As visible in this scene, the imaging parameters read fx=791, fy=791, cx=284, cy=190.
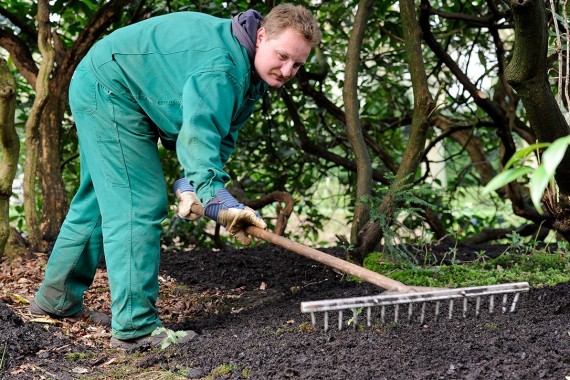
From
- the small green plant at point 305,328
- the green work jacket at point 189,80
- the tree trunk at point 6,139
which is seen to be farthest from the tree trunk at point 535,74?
the tree trunk at point 6,139

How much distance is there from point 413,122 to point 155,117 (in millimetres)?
1579

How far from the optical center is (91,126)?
11.9 ft

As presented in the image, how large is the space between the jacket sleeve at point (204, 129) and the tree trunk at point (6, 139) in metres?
1.26

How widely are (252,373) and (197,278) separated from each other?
6.48ft

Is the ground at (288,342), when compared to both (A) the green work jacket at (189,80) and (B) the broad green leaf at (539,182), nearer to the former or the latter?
(A) the green work jacket at (189,80)

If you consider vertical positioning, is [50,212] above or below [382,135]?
below

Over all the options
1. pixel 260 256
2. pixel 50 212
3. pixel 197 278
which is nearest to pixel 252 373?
pixel 197 278

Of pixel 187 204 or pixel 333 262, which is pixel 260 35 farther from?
pixel 333 262

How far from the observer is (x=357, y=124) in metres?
4.64

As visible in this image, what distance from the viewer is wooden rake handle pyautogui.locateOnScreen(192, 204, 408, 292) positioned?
292cm

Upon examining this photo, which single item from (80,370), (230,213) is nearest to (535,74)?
(230,213)

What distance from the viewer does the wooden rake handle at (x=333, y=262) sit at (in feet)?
9.58

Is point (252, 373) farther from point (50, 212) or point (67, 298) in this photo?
point (50, 212)

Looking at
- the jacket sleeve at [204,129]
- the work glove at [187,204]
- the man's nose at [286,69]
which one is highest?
the man's nose at [286,69]
